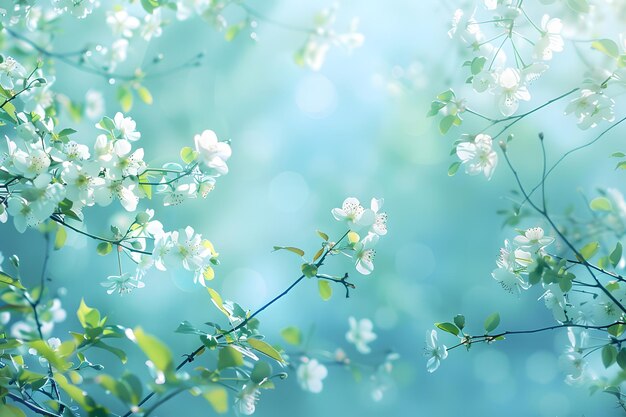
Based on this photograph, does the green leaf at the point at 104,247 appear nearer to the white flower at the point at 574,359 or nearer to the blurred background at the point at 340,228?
the white flower at the point at 574,359

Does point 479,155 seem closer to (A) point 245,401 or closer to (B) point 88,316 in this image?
(A) point 245,401

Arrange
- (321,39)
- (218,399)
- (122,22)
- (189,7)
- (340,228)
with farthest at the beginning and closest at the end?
1. (340,228)
2. (321,39)
3. (189,7)
4. (122,22)
5. (218,399)

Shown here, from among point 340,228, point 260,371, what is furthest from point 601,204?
point 340,228

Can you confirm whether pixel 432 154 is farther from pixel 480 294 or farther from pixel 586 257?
pixel 586 257

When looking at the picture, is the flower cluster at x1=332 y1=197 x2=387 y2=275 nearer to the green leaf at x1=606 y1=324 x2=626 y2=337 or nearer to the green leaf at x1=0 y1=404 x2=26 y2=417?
the green leaf at x1=606 y1=324 x2=626 y2=337

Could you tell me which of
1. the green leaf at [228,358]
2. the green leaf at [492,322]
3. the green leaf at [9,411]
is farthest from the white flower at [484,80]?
the green leaf at [9,411]
